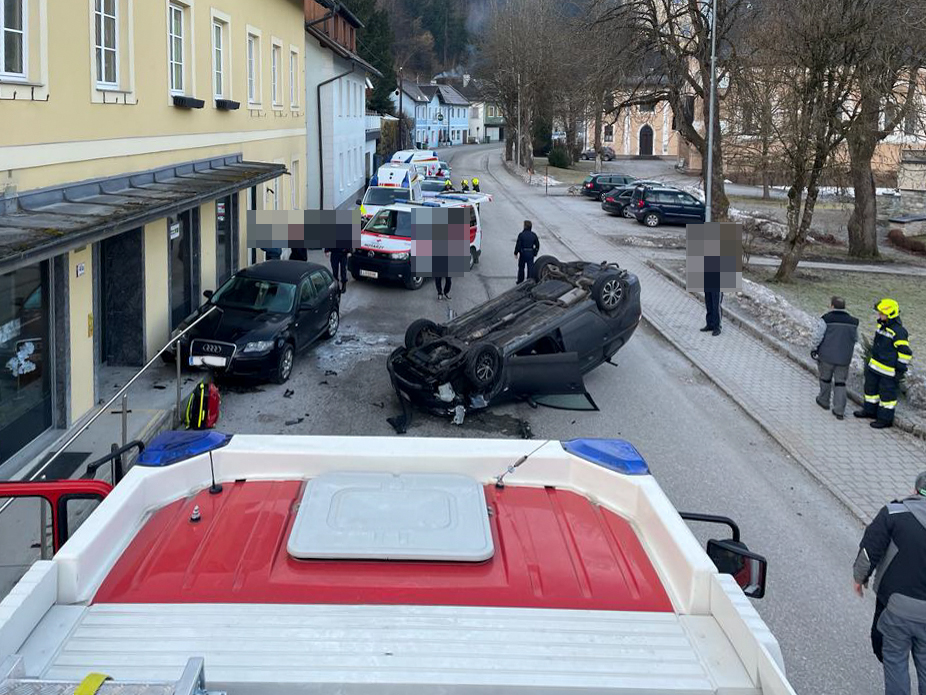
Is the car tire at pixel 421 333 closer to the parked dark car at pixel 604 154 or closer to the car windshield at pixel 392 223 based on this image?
the car windshield at pixel 392 223

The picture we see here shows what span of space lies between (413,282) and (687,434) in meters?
10.4

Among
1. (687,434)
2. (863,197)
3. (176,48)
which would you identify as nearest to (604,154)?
(863,197)

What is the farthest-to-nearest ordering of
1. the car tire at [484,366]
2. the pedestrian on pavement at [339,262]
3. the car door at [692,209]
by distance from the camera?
the car door at [692,209] < the pedestrian on pavement at [339,262] < the car tire at [484,366]

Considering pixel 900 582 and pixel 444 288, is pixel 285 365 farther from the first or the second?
pixel 900 582

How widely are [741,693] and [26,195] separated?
8733mm

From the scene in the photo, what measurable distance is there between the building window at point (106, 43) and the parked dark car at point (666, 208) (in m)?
25.5

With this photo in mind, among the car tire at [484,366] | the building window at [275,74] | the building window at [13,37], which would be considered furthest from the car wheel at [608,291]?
the building window at [275,74]

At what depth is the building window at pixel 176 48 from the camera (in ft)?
48.3

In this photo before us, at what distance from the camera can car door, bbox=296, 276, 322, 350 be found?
13883 mm

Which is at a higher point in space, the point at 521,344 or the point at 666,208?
the point at 666,208

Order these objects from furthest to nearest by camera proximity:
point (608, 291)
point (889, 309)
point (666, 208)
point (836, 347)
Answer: point (666, 208) < point (608, 291) < point (836, 347) < point (889, 309)

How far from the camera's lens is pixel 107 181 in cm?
1138

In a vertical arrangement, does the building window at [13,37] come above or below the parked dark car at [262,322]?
above

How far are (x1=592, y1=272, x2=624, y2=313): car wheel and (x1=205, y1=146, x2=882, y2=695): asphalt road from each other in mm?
1317
